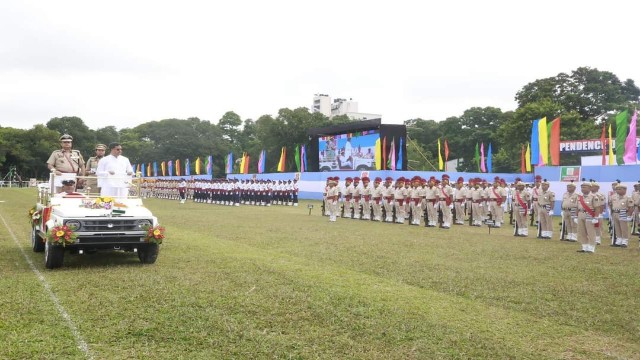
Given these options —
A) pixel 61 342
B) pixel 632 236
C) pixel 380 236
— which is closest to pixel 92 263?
pixel 61 342

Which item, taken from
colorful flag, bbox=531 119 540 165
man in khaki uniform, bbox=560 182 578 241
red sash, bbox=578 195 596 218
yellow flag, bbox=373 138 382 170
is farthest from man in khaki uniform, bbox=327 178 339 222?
yellow flag, bbox=373 138 382 170

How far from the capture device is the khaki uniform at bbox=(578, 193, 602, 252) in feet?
41.2

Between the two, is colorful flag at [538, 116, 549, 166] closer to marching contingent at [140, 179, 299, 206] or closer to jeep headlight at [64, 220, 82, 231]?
marching contingent at [140, 179, 299, 206]

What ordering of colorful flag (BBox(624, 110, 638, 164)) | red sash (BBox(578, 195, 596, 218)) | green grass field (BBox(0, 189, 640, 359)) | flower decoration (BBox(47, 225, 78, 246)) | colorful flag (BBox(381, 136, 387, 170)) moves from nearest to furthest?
green grass field (BBox(0, 189, 640, 359))
flower decoration (BBox(47, 225, 78, 246))
red sash (BBox(578, 195, 596, 218))
colorful flag (BBox(624, 110, 638, 164))
colorful flag (BBox(381, 136, 387, 170))

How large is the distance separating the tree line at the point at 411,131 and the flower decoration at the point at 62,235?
116 feet

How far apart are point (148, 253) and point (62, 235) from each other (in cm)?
157

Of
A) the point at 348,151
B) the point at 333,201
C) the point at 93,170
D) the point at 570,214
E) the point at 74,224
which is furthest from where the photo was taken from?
the point at 348,151

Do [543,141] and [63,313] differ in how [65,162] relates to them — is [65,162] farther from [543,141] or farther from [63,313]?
[543,141]

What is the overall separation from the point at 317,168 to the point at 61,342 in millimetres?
37849

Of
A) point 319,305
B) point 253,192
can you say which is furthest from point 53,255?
point 253,192

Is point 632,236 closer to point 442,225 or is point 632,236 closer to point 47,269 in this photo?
point 442,225

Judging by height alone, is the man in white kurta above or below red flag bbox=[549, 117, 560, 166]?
below

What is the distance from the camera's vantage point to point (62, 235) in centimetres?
809

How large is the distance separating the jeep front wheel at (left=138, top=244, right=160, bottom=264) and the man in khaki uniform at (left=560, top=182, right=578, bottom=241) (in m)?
10.6
